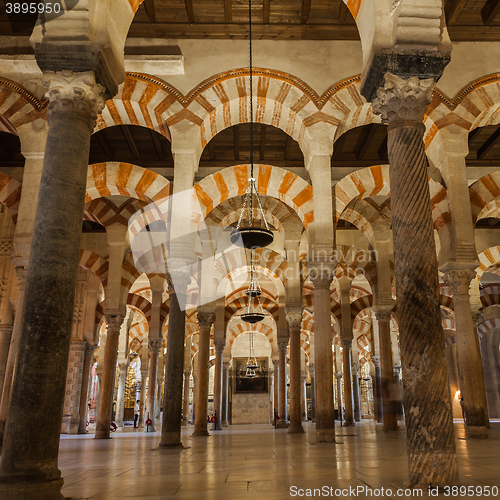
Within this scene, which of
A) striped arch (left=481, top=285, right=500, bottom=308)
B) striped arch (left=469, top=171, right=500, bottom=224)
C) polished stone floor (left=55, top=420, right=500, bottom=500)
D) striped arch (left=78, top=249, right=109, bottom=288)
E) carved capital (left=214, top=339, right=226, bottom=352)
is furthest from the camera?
striped arch (left=481, top=285, right=500, bottom=308)

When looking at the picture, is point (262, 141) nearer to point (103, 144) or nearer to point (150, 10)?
point (103, 144)

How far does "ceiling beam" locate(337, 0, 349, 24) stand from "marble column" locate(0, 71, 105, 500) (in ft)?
13.2

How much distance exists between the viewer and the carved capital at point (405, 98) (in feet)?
11.1

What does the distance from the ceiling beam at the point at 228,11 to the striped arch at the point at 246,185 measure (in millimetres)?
2376

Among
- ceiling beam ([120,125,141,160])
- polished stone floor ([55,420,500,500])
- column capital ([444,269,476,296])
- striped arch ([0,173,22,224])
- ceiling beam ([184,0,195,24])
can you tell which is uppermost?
ceiling beam ([184,0,195,24])

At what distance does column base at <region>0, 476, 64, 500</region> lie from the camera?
2404 millimetres

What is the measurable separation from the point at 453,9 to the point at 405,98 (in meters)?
3.70

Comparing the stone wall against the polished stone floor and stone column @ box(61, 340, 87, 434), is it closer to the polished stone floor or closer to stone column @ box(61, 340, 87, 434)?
stone column @ box(61, 340, 87, 434)

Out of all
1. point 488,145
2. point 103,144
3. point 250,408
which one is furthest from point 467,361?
point 250,408

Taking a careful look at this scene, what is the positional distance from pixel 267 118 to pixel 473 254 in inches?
134

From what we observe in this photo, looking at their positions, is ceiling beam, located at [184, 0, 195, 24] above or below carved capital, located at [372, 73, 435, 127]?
above

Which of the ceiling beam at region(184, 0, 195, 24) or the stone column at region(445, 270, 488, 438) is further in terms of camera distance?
the stone column at region(445, 270, 488, 438)

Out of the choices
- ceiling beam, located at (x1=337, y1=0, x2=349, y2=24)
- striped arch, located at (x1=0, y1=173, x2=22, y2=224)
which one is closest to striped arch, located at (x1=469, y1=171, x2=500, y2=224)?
ceiling beam, located at (x1=337, y1=0, x2=349, y2=24)

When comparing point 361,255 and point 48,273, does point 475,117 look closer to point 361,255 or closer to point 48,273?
point 361,255
